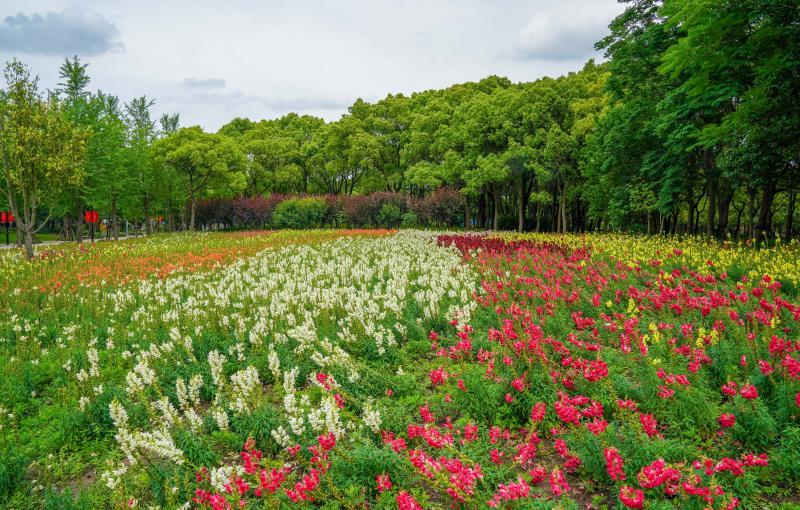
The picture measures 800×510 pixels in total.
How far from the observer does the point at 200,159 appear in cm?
4428

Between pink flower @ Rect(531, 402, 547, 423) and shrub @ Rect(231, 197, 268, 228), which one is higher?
shrub @ Rect(231, 197, 268, 228)

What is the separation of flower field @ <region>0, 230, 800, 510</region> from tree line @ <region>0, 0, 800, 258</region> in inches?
292

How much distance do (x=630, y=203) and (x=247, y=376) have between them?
77.0ft

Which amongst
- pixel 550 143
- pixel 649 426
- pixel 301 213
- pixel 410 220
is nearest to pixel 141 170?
pixel 301 213

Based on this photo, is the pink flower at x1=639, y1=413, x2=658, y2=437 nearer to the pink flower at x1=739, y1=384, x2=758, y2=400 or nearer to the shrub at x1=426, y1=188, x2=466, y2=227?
the pink flower at x1=739, y1=384, x2=758, y2=400

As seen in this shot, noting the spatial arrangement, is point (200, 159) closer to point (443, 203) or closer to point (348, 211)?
point (348, 211)

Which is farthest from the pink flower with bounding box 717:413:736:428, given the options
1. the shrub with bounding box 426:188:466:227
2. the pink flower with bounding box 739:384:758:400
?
the shrub with bounding box 426:188:466:227

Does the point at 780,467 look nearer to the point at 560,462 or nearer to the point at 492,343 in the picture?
the point at 560,462

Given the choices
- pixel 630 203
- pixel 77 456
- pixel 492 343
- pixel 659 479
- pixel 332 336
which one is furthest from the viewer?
pixel 630 203

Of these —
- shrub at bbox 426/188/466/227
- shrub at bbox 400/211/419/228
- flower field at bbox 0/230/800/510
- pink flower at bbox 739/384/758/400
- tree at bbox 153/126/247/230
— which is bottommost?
flower field at bbox 0/230/800/510

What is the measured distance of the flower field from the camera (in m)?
3.66

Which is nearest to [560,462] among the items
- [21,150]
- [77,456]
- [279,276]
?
[77,456]

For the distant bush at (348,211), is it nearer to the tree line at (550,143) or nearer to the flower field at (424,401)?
the tree line at (550,143)

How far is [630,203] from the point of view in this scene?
2344 cm
